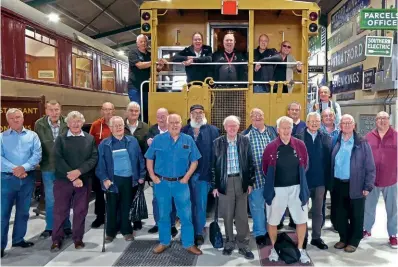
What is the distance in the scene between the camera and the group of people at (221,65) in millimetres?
6410

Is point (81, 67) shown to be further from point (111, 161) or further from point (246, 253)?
point (246, 253)

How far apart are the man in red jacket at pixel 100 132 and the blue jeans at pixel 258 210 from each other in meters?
2.30

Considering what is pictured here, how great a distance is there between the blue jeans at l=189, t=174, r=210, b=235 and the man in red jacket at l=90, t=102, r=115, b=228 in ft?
5.16

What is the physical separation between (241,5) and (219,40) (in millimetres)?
1023

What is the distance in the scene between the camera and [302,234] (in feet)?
15.2

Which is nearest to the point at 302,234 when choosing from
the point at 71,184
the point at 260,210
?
the point at 260,210

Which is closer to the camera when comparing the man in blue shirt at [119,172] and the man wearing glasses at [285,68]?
the man in blue shirt at [119,172]

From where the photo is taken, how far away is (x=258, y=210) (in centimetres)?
520

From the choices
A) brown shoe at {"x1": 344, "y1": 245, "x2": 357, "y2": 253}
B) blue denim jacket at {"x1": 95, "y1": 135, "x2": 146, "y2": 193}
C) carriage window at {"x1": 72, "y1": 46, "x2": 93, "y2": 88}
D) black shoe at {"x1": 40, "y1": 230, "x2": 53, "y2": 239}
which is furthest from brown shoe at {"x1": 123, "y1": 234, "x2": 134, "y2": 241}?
carriage window at {"x1": 72, "y1": 46, "x2": 93, "y2": 88}

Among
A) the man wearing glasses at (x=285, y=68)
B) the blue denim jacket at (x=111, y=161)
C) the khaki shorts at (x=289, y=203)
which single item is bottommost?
the khaki shorts at (x=289, y=203)

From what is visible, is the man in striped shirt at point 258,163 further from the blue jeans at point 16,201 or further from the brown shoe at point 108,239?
the blue jeans at point 16,201

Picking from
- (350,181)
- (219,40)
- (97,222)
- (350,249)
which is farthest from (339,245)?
(219,40)

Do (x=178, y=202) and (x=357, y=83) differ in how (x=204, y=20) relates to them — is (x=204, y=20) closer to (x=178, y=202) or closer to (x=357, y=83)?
(x=178, y=202)

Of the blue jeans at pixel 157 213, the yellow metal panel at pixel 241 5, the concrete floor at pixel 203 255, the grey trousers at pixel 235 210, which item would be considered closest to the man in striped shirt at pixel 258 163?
the concrete floor at pixel 203 255
